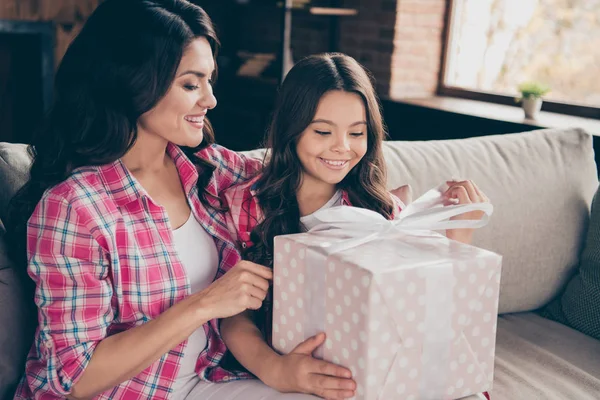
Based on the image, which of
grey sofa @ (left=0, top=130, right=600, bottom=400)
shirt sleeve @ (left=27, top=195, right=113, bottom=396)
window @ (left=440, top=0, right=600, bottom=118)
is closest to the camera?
shirt sleeve @ (left=27, top=195, right=113, bottom=396)

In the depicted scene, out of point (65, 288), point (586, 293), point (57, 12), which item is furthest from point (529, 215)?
point (57, 12)

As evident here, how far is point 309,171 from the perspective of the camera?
143 cm

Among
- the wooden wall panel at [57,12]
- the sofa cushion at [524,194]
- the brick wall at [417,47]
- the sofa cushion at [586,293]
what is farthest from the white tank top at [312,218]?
the wooden wall panel at [57,12]

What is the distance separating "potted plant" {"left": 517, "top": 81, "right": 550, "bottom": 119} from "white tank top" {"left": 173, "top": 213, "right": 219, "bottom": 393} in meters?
1.90

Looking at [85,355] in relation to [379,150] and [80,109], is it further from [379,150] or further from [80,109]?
[379,150]

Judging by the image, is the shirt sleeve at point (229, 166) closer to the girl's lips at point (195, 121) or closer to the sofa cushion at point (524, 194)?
the girl's lips at point (195, 121)

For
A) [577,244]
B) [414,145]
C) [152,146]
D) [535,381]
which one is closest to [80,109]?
[152,146]

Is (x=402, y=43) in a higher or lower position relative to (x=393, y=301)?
higher

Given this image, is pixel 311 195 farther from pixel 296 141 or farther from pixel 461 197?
pixel 461 197

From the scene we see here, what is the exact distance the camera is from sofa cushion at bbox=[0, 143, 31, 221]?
1.36 m

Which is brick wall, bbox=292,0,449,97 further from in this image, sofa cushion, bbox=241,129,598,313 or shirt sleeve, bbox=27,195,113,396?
shirt sleeve, bbox=27,195,113,396

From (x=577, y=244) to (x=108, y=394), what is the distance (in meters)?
1.32

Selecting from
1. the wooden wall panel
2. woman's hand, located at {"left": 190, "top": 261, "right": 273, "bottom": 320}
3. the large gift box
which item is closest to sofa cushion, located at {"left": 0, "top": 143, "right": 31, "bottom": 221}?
woman's hand, located at {"left": 190, "top": 261, "right": 273, "bottom": 320}

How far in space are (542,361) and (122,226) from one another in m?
1.08
